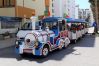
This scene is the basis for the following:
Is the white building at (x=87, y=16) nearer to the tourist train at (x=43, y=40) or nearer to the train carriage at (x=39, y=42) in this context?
the tourist train at (x=43, y=40)

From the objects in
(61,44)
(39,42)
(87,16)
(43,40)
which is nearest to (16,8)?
(61,44)

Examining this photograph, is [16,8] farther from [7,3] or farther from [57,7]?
[57,7]

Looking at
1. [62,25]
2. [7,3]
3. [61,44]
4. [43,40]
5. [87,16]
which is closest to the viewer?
[43,40]

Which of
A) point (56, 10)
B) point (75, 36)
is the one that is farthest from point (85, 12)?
point (75, 36)

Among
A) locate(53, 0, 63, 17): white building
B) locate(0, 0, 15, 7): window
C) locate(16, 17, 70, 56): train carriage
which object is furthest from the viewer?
locate(53, 0, 63, 17): white building

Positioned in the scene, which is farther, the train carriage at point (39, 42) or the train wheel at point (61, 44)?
the train wheel at point (61, 44)

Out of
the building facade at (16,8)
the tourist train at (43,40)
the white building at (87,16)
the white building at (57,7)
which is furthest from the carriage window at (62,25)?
the white building at (87,16)

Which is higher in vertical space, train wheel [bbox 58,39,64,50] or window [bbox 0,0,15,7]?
window [bbox 0,0,15,7]

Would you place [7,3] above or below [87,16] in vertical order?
below

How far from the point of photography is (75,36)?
63.3ft

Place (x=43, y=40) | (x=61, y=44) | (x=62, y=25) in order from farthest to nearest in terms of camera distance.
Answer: (x=62, y=25)
(x=61, y=44)
(x=43, y=40)

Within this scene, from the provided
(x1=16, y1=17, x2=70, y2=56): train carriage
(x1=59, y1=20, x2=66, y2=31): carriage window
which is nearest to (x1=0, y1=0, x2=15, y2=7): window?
(x1=59, y1=20, x2=66, y2=31): carriage window

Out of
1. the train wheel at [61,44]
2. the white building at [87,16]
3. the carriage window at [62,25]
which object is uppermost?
the white building at [87,16]

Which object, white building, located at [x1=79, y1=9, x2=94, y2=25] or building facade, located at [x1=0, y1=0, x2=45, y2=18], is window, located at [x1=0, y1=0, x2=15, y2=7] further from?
white building, located at [x1=79, y1=9, x2=94, y2=25]
